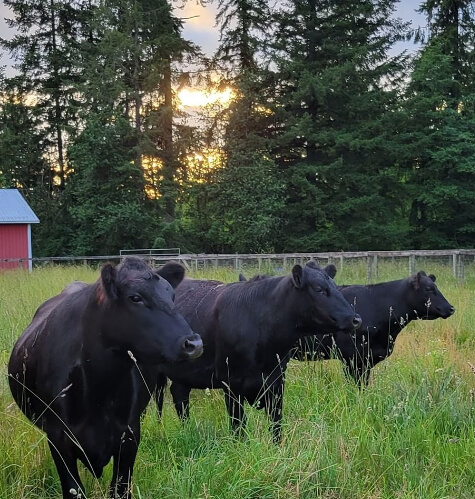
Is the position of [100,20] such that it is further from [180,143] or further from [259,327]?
[259,327]

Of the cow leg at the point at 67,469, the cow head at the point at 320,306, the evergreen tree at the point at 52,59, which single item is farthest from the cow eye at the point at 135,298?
the evergreen tree at the point at 52,59

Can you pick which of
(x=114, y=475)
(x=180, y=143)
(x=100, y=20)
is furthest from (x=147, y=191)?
(x=114, y=475)

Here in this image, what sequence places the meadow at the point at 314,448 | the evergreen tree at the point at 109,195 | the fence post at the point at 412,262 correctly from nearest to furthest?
the meadow at the point at 314,448, the fence post at the point at 412,262, the evergreen tree at the point at 109,195

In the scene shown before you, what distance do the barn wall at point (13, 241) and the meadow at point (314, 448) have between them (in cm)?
2476

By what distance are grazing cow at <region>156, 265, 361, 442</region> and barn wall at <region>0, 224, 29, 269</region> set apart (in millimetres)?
25963

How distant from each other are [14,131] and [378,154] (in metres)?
22.9

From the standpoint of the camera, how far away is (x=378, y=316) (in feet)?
24.4

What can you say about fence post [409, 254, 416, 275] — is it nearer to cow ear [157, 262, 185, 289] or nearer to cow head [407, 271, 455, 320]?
cow head [407, 271, 455, 320]

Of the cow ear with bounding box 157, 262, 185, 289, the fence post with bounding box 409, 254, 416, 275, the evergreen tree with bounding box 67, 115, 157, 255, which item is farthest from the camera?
the evergreen tree with bounding box 67, 115, 157, 255

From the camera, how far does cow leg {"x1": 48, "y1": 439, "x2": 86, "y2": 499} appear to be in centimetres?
332

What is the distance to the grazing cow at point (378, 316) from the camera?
266 inches

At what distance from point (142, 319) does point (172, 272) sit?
A: 1.87 ft

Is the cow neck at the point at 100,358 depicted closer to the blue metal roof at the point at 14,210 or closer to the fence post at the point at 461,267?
the fence post at the point at 461,267

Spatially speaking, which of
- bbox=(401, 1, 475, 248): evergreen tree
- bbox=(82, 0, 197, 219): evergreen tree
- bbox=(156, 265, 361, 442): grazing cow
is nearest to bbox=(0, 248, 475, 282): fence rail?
bbox=(156, 265, 361, 442): grazing cow
